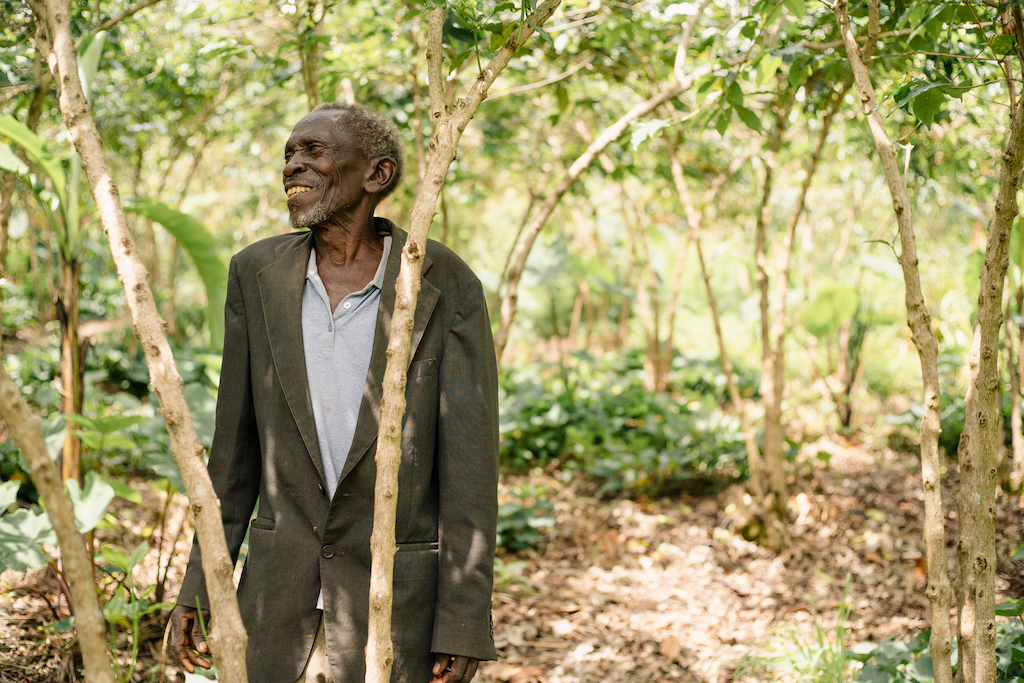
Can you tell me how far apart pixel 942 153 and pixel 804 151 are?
145cm

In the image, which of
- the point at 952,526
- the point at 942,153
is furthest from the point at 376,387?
the point at 942,153

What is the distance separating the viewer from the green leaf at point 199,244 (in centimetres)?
271

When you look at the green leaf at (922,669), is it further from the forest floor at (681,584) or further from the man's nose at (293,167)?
the man's nose at (293,167)

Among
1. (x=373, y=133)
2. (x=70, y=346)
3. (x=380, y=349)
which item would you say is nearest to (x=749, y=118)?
(x=373, y=133)

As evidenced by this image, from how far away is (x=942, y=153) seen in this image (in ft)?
14.1

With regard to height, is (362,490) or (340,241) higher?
(340,241)

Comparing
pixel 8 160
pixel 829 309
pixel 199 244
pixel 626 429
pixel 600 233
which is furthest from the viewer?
pixel 600 233

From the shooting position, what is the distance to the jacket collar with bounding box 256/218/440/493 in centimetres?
157

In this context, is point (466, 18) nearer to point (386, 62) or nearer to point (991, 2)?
point (991, 2)

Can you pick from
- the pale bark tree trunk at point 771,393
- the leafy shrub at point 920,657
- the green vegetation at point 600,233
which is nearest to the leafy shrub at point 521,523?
the green vegetation at point 600,233

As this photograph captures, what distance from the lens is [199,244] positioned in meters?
3.03

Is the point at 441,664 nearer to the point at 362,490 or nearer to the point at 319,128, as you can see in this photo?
the point at 362,490

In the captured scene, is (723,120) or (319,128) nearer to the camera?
(319,128)

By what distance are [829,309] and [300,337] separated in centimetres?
462
